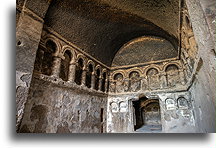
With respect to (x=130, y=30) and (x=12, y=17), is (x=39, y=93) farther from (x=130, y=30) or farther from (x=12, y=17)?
(x=130, y=30)

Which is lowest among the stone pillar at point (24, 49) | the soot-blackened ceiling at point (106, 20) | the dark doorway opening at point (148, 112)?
the dark doorway opening at point (148, 112)

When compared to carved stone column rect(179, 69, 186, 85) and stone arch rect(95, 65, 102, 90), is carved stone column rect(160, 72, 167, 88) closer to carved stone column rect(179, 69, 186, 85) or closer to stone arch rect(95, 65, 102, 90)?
carved stone column rect(179, 69, 186, 85)

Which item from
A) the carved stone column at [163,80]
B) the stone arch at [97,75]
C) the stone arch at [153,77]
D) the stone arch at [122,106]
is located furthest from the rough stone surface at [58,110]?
the carved stone column at [163,80]

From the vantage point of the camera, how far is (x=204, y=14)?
1579mm

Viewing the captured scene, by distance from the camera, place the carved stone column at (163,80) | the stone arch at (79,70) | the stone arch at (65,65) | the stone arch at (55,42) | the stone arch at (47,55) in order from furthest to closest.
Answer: the carved stone column at (163,80), the stone arch at (79,70), the stone arch at (65,65), the stone arch at (55,42), the stone arch at (47,55)

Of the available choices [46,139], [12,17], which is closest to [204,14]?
[46,139]

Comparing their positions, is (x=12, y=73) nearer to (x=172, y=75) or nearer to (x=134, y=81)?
(x=134, y=81)

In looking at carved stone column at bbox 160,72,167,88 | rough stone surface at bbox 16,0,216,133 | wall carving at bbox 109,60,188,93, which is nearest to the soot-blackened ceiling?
rough stone surface at bbox 16,0,216,133

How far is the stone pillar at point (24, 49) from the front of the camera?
2.73m

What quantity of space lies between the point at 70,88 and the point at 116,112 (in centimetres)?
294

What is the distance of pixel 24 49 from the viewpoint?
3.00 m

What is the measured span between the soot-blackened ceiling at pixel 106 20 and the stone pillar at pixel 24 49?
0.90 m

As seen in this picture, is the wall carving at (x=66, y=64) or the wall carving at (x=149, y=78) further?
the wall carving at (x=149, y=78)

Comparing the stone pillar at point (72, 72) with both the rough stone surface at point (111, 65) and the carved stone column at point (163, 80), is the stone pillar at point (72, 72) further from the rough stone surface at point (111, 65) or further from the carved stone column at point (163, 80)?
the carved stone column at point (163, 80)
